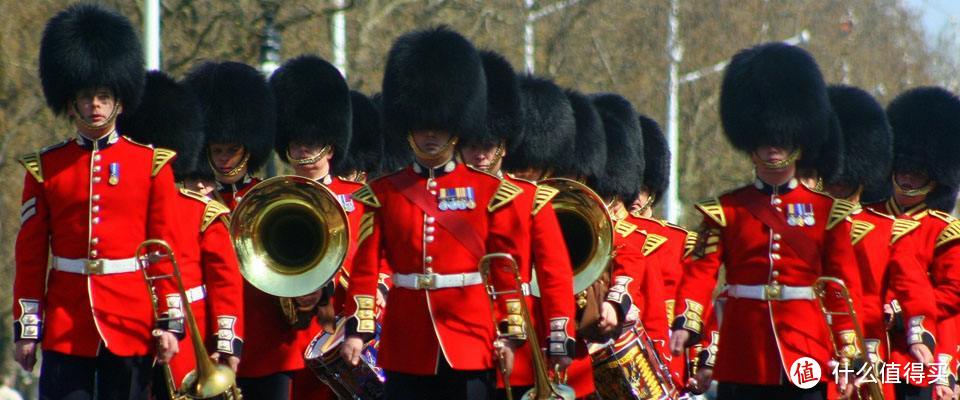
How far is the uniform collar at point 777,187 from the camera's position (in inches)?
352

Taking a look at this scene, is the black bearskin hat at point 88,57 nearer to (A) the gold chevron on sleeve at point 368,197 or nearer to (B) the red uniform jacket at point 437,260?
(A) the gold chevron on sleeve at point 368,197

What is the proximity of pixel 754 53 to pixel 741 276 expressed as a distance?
1.33 metres

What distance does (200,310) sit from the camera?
8.93 m

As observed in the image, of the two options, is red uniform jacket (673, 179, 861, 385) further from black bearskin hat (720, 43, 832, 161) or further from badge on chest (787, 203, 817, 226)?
black bearskin hat (720, 43, 832, 161)

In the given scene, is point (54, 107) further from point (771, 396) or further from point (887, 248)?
point (887, 248)

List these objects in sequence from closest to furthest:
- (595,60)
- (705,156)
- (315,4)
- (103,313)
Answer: (103,313), (315,4), (595,60), (705,156)

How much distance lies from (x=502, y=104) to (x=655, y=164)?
9.90 feet

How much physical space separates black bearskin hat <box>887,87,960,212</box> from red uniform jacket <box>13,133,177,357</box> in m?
4.61

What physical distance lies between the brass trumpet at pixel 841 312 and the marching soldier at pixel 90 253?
272 centimetres

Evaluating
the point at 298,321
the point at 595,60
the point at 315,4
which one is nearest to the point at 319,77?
the point at 298,321

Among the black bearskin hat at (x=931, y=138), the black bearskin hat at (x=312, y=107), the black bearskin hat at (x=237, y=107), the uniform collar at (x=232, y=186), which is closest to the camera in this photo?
the uniform collar at (x=232, y=186)

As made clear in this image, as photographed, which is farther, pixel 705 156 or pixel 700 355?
pixel 705 156

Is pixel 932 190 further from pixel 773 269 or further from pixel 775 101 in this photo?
pixel 773 269

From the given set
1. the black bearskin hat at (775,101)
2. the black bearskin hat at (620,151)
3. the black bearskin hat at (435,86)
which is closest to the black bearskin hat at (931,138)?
the black bearskin hat at (620,151)
